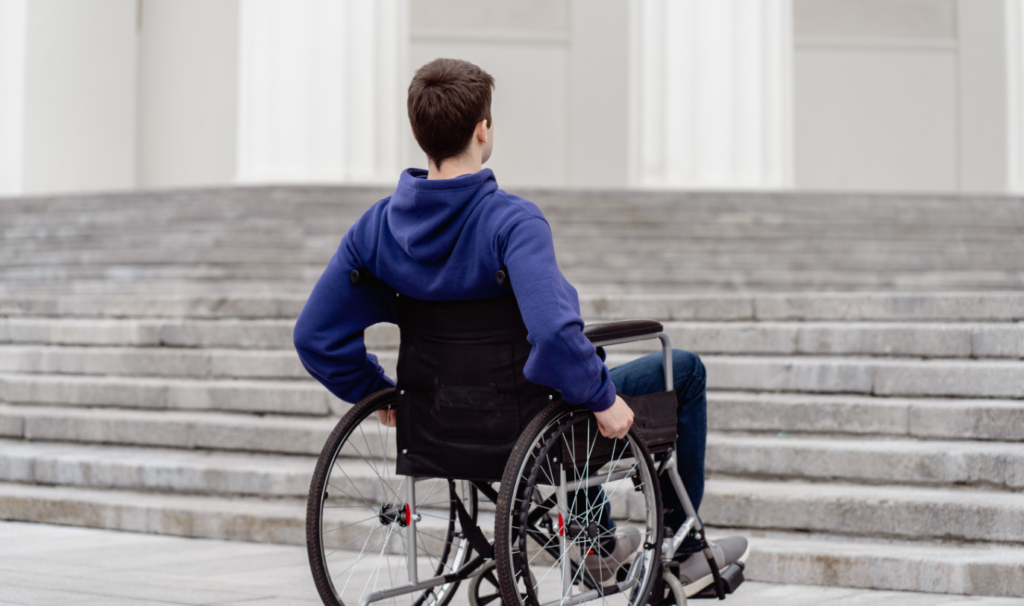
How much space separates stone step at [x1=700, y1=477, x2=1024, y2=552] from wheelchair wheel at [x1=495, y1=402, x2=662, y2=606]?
4.09ft

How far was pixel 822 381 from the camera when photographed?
4789 millimetres

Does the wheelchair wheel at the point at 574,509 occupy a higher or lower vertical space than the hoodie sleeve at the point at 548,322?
lower

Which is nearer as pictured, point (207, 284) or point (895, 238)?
point (207, 284)

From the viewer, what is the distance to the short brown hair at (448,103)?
2391mm

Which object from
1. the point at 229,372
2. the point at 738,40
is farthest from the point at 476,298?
the point at 738,40

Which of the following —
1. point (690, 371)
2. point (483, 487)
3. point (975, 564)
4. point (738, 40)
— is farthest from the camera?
point (738, 40)

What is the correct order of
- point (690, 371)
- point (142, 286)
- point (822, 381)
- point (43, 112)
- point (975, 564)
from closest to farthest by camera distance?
point (690, 371), point (975, 564), point (822, 381), point (142, 286), point (43, 112)

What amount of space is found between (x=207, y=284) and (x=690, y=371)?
6.18 meters

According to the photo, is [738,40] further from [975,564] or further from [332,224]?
[975,564]

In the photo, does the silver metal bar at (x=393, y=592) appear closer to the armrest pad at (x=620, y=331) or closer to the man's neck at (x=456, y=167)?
the armrest pad at (x=620, y=331)

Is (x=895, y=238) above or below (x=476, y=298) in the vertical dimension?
above

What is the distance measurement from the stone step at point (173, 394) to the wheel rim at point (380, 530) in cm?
47

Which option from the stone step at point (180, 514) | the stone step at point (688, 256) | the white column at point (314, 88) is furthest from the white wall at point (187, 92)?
the stone step at point (180, 514)

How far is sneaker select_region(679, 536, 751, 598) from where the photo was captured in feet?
9.27
